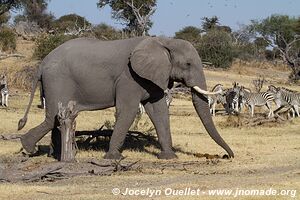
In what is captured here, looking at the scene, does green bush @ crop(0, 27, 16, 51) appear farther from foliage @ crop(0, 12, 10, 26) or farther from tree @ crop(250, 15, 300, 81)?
tree @ crop(250, 15, 300, 81)

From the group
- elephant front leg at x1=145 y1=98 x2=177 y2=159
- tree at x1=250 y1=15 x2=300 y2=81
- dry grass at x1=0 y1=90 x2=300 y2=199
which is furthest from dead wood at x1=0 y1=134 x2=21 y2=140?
tree at x1=250 y1=15 x2=300 y2=81

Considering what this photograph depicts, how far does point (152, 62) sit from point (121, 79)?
774 mm

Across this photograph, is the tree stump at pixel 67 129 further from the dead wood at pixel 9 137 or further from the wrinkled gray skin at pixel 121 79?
the dead wood at pixel 9 137

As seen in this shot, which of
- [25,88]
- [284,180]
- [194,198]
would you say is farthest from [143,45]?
[25,88]

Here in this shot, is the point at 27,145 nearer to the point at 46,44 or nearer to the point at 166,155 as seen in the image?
the point at 166,155

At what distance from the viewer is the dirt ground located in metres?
11.1

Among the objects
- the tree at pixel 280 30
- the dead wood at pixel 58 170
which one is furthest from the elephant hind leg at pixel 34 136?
the tree at pixel 280 30

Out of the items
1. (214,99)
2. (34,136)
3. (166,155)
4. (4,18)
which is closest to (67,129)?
(34,136)

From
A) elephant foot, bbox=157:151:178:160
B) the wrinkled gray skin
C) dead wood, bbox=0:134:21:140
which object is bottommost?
dead wood, bbox=0:134:21:140

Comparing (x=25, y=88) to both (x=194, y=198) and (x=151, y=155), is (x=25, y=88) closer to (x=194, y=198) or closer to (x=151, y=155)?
(x=151, y=155)

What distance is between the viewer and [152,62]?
1512cm

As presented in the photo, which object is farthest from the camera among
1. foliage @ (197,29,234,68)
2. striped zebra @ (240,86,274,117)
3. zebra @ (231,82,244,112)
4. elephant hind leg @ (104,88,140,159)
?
foliage @ (197,29,234,68)

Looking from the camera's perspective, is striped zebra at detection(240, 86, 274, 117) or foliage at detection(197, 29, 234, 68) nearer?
striped zebra at detection(240, 86, 274, 117)

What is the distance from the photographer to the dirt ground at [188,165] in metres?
11.1
